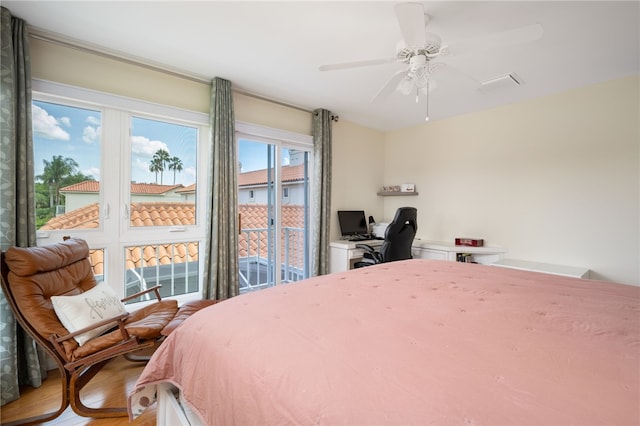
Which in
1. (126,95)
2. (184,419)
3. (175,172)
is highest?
(126,95)

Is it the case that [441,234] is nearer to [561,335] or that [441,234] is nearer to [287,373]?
[561,335]

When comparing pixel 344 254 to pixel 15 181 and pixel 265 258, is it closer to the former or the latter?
pixel 265 258

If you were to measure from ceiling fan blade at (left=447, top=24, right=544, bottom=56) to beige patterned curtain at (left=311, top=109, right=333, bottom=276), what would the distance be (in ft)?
6.97

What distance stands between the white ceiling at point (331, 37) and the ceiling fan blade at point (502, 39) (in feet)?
0.92

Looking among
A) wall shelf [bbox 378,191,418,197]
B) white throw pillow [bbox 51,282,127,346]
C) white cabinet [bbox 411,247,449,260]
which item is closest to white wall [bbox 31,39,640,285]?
wall shelf [bbox 378,191,418,197]

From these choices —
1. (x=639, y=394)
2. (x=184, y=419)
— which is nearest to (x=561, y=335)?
(x=639, y=394)

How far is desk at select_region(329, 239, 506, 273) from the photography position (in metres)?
3.45

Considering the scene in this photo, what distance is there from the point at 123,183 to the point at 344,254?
2.46 m

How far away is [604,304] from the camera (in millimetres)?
1288

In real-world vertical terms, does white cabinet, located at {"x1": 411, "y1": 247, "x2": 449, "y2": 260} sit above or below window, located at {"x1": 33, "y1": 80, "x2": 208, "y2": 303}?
below

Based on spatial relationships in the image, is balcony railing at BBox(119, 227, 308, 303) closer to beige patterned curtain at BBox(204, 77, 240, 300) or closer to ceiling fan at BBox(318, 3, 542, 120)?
beige patterned curtain at BBox(204, 77, 240, 300)

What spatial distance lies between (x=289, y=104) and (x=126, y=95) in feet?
5.48

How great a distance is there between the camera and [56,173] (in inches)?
89.5

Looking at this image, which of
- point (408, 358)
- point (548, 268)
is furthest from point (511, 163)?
point (408, 358)
